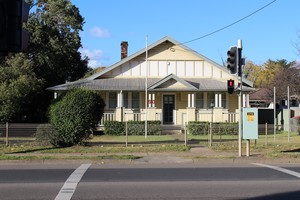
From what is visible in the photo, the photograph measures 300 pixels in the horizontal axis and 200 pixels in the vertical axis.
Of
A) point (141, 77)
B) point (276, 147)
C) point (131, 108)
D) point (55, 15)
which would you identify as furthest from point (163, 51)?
point (276, 147)

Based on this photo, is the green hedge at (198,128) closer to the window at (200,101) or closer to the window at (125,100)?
the window at (200,101)

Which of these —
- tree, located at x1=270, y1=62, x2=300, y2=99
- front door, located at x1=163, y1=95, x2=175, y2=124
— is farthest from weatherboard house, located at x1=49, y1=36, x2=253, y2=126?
tree, located at x1=270, y1=62, x2=300, y2=99

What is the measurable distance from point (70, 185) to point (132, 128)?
18.7 metres

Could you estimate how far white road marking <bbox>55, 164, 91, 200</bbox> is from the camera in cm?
878

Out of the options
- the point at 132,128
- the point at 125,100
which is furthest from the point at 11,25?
the point at 125,100

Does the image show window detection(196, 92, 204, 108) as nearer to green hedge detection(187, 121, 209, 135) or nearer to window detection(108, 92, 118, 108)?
green hedge detection(187, 121, 209, 135)

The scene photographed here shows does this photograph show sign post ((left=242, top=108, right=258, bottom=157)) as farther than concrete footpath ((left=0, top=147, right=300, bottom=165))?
Yes

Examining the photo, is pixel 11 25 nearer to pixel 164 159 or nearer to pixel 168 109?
pixel 164 159

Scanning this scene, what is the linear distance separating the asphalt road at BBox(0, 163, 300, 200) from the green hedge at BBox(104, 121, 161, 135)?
14.6m

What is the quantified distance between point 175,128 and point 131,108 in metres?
4.12

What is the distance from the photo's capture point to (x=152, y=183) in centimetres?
1048

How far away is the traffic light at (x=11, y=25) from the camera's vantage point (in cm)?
415

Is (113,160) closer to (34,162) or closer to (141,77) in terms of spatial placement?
(34,162)

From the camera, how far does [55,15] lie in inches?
1361
